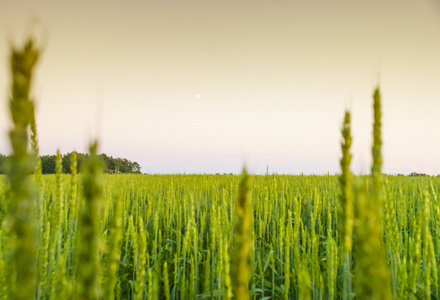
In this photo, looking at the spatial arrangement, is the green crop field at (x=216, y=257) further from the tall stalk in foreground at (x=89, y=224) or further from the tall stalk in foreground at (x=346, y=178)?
the tall stalk in foreground at (x=346, y=178)

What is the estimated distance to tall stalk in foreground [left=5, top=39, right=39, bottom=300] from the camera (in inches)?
20.1

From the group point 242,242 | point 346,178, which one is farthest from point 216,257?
point 242,242

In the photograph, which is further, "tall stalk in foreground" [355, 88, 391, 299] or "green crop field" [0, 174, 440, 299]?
"green crop field" [0, 174, 440, 299]

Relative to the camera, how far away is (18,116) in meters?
0.54

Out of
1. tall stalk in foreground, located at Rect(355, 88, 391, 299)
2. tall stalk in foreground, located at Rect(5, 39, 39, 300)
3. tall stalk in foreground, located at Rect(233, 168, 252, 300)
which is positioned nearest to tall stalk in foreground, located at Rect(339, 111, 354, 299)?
tall stalk in foreground, located at Rect(355, 88, 391, 299)

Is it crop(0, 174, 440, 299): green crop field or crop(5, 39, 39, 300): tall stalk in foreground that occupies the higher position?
crop(5, 39, 39, 300): tall stalk in foreground

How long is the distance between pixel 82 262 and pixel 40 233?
6.35 feet

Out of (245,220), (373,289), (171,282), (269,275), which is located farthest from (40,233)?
(269,275)

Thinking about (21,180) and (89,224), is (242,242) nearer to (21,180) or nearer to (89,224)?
(89,224)

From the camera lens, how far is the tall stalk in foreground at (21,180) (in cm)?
51

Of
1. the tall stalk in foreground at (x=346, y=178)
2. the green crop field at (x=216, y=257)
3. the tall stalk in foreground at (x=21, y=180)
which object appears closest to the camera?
the tall stalk in foreground at (x=21, y=180)

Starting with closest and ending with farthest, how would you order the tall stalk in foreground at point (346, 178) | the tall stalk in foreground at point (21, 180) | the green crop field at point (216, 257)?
the tall stalk in foreground at point (21, 180) < the green crop field at point (216, 257) < the tall stalk in foreground at point (346, 178)

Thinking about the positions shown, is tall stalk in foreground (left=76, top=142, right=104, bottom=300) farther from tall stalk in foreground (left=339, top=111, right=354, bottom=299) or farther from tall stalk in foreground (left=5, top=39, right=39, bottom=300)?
tall stalk in foreground (left=339, top=111, right=354, bottom=299)

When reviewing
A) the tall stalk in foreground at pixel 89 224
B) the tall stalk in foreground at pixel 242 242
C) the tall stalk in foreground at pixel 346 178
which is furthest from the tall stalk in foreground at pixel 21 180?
the tall stalk in foreground at pixel 346 178
